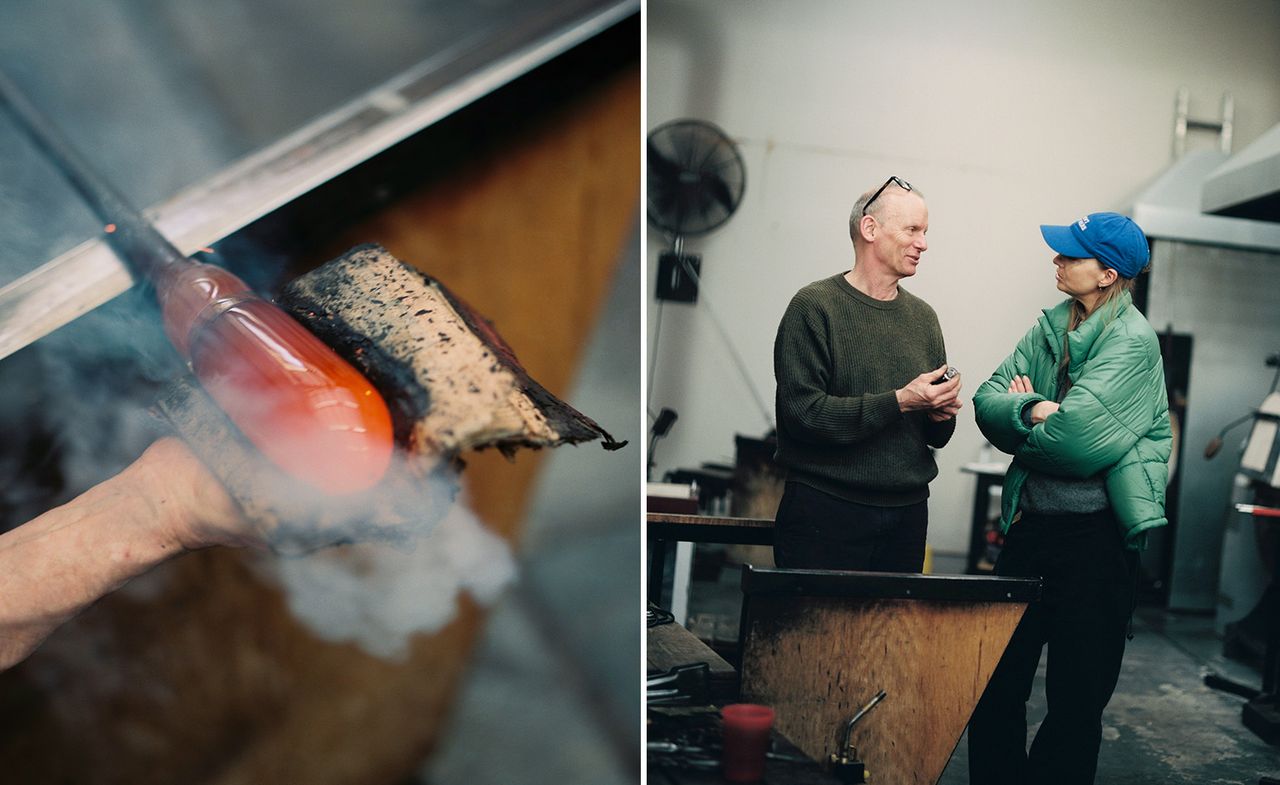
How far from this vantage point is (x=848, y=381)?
1.71 m

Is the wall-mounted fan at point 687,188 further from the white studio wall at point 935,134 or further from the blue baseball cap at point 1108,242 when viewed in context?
the blue baseball cap at point 1108,242

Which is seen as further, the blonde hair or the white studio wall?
the white studio wall

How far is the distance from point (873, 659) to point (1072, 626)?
1.40ft

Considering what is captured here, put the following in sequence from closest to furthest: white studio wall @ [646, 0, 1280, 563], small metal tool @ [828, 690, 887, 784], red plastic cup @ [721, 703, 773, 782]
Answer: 1. red plastic cup @ [721, 703, 773, 782]
2. small metal tool @ [828, 690, 887, 784]
3. white studio wall @ [646, 0, 1280, 563]

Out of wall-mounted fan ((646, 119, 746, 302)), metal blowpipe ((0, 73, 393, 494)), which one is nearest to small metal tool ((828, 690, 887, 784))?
metal blowpipe ((0, 73, 393, 494))

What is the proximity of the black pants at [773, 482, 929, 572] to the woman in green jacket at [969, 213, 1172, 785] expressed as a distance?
206mm

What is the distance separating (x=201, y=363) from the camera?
499mm

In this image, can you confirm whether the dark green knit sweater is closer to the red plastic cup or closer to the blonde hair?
the blonde hair

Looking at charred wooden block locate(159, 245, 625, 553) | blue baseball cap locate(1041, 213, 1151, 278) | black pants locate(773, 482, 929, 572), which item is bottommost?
black pants locate(773, 482, 929, 572)

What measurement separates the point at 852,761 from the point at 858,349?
0.72m

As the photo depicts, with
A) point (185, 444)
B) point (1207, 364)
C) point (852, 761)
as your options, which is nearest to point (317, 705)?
point (185, 444)

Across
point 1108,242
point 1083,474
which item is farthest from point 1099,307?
point 1083,474

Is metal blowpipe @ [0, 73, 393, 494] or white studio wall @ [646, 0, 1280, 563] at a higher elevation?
white studio wall @ [646, 0, 1280, 563]

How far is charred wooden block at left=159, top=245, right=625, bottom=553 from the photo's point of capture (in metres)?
0.47
